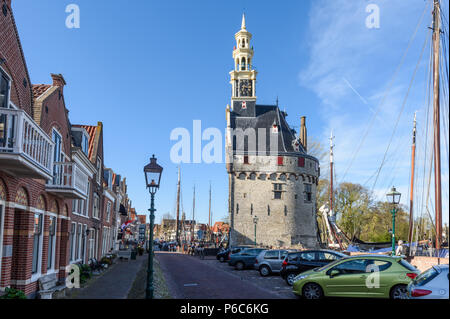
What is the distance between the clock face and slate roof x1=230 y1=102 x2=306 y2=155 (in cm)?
188

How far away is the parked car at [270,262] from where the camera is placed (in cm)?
2417

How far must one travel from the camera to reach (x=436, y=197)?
20.5 metres

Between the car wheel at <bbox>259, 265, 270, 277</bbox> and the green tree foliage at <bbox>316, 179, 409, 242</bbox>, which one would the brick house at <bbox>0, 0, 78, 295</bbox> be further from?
→ the green tree foliage at <bbox>316, 179, 409, 242</bbox>

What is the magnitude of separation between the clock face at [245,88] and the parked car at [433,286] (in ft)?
178

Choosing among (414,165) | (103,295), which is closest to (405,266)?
(103,295)

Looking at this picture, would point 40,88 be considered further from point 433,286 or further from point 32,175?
point 433,286

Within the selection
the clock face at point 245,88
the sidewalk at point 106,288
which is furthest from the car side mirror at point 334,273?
the clock face at point 245,88

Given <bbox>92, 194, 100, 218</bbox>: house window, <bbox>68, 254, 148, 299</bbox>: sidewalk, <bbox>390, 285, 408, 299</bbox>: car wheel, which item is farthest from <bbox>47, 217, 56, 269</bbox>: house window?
<bbox>390, 285, 408, 299</bbox>: car wheel

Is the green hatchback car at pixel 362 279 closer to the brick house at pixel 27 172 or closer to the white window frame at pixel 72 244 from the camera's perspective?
the brick house at pixel 27 172

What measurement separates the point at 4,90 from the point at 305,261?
1371 centimetres

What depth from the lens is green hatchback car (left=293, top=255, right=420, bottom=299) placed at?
1270 cm

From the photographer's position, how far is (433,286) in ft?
29.5

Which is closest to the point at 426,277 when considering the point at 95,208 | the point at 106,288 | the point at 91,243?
the point at 106,288
